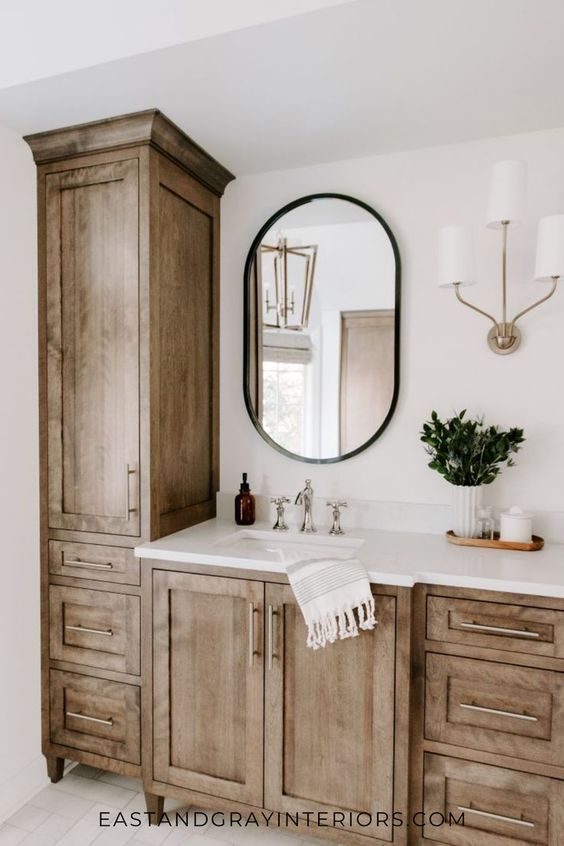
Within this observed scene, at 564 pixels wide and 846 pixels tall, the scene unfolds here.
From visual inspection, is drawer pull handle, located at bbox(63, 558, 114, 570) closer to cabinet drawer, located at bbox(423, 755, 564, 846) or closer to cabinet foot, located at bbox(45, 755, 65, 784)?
cabinet foot, located at bbox(45, 755, 65, 784)

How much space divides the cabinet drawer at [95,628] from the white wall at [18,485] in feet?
0.30

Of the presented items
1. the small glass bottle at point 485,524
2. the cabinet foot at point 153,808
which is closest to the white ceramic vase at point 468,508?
the small glass bottle at point 485,524

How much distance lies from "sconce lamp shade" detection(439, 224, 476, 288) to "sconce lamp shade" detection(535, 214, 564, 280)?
0.22 m

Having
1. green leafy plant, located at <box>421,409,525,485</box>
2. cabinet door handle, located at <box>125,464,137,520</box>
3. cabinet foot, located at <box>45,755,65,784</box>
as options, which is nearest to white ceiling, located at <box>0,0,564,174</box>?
green leafy plant, located at <box>421,409,525,485</box>

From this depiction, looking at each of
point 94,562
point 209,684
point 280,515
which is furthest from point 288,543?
point 94,562

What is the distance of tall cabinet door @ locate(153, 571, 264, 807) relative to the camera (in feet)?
6.15

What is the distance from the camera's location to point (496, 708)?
1670mm

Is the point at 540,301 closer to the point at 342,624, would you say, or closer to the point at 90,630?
the point at 342,624

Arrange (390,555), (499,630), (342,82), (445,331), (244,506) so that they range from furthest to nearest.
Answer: (244,506), (445,331), (390,555), (342,82), (499,630)

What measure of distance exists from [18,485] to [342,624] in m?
1.25

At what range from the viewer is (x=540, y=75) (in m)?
1.74

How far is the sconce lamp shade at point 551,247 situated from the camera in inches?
75.4

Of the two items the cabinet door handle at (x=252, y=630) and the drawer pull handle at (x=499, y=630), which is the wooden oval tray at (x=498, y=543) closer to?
the drawer pull handle at (x=499, y=630)

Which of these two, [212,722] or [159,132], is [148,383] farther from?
[212,722]
